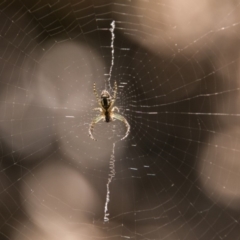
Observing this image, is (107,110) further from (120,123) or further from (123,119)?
(120,123)

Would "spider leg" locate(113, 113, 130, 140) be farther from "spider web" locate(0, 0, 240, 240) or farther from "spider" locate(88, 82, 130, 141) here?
"spider web" locate(0, 0, 240, 240)

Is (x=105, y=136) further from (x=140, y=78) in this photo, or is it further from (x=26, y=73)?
(x=26, y=73)

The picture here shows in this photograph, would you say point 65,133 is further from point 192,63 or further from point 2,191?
point 192,63

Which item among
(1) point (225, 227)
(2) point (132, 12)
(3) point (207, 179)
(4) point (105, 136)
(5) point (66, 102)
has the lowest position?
(1) point (225, 227)

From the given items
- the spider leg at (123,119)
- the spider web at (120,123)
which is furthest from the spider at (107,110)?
the spider web at (120,123)

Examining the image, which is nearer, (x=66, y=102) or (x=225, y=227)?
(x=225, y=227)

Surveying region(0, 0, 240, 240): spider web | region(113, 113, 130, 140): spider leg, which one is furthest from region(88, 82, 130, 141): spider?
region(0, 0, 240, 240): spider web

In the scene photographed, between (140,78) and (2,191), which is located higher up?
(140,78)

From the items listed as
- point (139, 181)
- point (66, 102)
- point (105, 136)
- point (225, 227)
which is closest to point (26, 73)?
point (66, 102)
